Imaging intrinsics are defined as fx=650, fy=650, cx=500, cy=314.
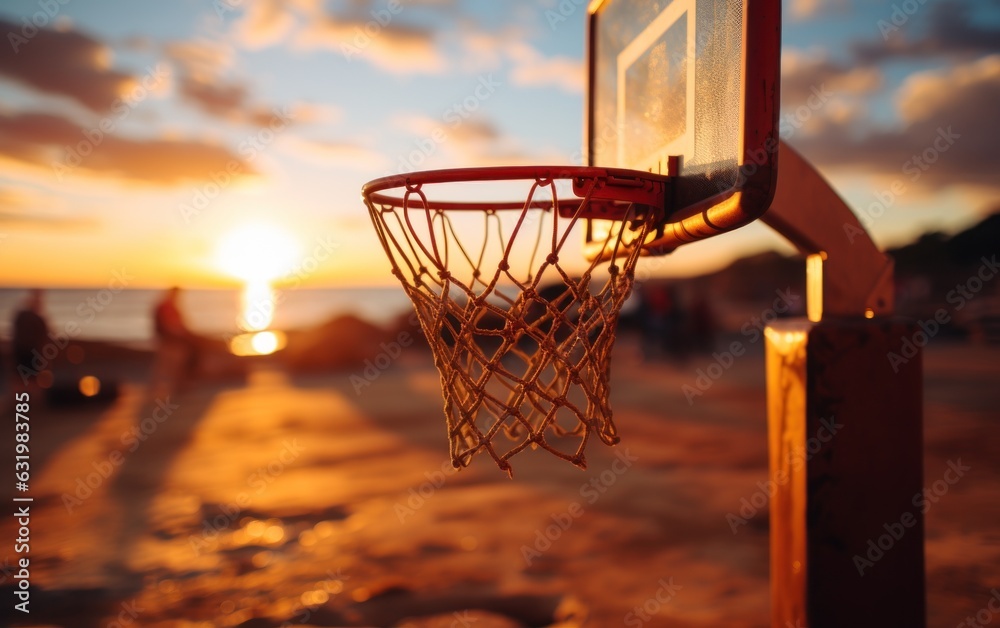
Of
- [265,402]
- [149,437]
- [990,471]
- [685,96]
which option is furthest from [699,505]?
[265,402]

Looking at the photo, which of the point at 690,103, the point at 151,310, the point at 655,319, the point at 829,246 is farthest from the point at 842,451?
the point at 151,310

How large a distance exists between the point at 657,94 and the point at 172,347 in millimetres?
10985

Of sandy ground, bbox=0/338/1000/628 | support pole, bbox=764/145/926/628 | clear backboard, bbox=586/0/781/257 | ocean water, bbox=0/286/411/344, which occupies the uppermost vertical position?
ocean water, bbox=0/286/411/344

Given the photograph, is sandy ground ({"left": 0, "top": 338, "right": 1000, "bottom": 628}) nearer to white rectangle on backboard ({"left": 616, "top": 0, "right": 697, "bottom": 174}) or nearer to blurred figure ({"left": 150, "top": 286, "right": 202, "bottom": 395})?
blurred figure ({"left": 150, "top": 286, "right": 202, "bottom": 395})

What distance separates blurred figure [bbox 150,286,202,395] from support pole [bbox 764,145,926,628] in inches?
421

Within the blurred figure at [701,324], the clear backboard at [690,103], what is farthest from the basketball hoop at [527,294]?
the blurred figure at [701,324]

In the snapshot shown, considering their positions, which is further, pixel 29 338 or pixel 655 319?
pixel 655 319

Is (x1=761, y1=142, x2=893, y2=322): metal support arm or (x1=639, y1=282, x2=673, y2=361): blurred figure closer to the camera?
(x1=761, y1=142, x2=893, y2=322): metal support arm

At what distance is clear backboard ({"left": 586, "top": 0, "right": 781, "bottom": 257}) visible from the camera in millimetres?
1865

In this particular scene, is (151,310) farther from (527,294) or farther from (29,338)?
(527,294)

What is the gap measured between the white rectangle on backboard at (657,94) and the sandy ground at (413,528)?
2598 millimetres

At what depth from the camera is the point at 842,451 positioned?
224cm

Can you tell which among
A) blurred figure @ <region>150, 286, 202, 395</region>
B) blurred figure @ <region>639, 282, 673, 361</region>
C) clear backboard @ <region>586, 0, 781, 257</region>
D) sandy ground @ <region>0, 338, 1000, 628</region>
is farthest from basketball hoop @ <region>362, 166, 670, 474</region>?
blurred figure @ <region>639, 282, 673, 361</region>

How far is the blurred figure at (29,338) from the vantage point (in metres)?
10.2
